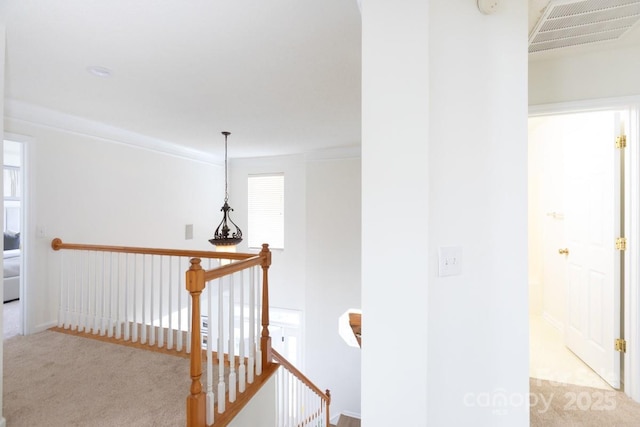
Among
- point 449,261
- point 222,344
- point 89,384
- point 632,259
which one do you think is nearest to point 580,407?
point 632,259

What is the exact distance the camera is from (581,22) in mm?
1730

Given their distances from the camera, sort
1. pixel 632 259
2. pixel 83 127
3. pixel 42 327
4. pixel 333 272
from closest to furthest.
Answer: pixel 632 259 → pixel 42 327 → pixel 83 127 → pixel 333 272

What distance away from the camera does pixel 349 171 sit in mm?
5223

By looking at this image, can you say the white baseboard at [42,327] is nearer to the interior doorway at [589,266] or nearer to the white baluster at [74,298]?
the white baluster at [74,298]

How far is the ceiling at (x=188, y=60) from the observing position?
64.5 inches

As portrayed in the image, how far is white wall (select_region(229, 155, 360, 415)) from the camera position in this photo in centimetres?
510

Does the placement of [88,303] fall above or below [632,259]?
below

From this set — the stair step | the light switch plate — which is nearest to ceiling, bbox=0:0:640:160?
the light switch plate

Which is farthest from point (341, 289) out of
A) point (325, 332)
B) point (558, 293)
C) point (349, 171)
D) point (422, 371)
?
point (422, 371)

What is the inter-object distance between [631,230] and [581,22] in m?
1.45

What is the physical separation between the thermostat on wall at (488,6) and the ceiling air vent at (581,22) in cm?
64

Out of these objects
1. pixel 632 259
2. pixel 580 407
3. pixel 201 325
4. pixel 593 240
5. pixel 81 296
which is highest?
pixel 593 240

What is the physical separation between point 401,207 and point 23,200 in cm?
380

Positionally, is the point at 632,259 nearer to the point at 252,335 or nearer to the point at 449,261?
the point at 449,261
